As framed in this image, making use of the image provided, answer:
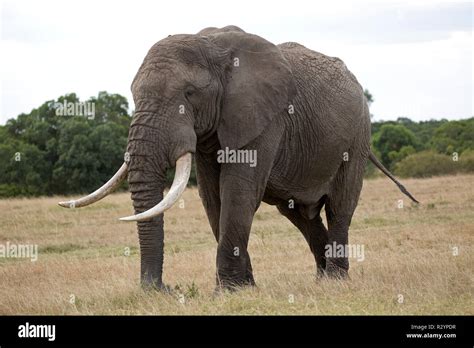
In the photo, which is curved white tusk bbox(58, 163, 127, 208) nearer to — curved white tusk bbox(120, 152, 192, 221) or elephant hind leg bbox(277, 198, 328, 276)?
curved white tusk bbox(120, 152, 192, 221)

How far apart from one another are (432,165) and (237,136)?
3138 cm

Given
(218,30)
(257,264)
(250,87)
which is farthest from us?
(257,264)

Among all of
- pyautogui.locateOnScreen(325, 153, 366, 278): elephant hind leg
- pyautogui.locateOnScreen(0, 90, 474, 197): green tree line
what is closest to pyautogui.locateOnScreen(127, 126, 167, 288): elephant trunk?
pyautogui.locateOnScreen(325, 153, 366, 278): elephant hind leg

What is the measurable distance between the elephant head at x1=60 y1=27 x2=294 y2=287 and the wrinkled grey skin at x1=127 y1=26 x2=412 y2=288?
0.01 metres

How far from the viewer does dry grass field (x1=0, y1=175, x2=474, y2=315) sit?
869 centimetres

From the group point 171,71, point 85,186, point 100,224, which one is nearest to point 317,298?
point 171,71

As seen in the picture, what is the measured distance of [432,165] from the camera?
39.2m

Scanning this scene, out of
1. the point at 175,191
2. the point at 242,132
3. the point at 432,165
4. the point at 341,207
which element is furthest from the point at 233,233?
the point at 432,165

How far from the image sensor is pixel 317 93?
10.5 meters

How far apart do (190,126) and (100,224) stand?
12.8m
